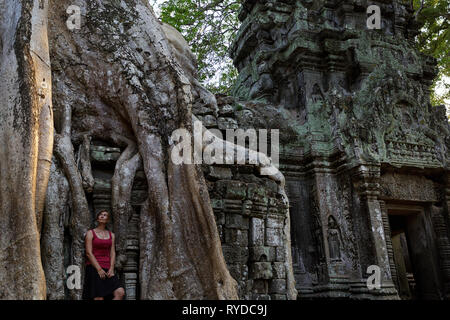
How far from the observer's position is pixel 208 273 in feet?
11.2

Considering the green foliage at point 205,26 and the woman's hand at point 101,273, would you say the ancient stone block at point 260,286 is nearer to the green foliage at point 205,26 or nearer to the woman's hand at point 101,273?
the woman's hand at point 101,273

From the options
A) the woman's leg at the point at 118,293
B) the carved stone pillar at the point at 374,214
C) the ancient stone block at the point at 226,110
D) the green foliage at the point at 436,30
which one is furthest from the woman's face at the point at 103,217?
the green foliage at the point at 436,30

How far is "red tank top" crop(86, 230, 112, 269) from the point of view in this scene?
332cm

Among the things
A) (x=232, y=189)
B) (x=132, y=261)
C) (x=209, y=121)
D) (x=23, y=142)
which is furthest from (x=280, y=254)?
(x=23, y=142)

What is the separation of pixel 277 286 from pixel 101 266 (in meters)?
1.64

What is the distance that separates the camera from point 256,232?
410 centimetres

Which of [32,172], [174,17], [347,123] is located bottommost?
[32,172]

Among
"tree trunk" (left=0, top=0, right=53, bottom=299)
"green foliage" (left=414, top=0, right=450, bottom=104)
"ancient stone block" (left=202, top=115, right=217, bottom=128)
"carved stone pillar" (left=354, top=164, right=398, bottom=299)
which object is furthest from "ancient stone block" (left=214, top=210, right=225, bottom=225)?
"green foliage" (left=414, top=0, right=450, bottom=104)

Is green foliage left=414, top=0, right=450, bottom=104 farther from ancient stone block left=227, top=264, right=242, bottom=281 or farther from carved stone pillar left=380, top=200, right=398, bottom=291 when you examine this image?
ancient stone block left=227, top=264, right=242, bottom=281

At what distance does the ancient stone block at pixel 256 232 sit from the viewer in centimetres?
405

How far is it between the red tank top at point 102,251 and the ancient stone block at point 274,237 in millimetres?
1510

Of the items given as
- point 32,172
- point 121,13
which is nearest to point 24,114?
point 32,172
